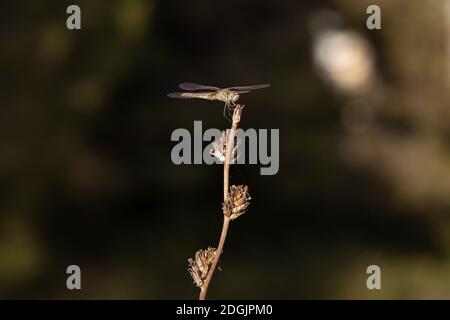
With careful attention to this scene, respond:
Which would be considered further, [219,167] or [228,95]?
[219,167]

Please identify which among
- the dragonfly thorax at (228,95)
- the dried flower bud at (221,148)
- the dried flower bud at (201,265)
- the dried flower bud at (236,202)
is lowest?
the dried flower bud at (201,265)

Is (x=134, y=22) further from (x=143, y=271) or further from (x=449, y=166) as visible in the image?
(x=449, y=166)

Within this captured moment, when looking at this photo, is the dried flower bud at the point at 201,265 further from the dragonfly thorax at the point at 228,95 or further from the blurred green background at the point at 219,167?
the blurred green background at the point at 219,167

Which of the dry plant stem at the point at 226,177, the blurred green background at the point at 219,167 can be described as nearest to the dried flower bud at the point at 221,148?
the dry plant stem at the point at 226,177

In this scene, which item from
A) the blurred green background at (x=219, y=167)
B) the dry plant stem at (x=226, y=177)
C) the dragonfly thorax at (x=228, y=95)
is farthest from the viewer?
the blurred green background at (x=219, y=167)

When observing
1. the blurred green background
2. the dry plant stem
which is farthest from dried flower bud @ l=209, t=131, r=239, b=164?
the blurred green background

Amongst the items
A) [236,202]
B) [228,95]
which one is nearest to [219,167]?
[228,95]

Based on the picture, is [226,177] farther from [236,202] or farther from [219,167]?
[219,167]
